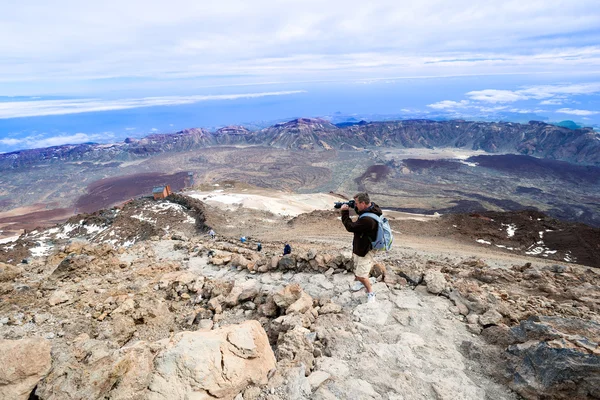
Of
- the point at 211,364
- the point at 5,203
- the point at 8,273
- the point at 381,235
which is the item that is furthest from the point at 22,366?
the point at 5,203

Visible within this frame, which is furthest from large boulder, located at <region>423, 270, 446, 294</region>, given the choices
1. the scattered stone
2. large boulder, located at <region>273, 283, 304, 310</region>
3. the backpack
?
the scattered stone

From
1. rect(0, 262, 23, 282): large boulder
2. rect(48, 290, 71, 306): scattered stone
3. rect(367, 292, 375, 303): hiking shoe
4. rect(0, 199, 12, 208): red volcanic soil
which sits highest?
rect(367, 292, 375, 303): hiking shoe

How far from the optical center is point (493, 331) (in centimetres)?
433

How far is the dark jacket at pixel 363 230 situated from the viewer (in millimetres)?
5065

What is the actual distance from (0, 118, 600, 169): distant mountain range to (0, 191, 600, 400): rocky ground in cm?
11007

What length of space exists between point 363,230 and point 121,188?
277 feet

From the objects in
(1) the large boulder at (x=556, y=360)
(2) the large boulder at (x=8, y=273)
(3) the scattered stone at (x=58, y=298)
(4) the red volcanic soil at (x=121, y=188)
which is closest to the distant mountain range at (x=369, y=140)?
(4) the red volcanic soil at (x=121, y=188)

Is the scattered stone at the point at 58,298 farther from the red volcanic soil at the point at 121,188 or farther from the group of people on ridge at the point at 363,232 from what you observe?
the red volcanic soil at the point at 121,188

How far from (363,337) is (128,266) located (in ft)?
24.6

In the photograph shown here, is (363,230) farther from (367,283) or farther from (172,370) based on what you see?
(172,370)

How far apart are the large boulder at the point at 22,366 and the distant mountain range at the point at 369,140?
374ft

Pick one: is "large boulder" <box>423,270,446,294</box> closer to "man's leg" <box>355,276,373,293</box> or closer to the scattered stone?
"man's leg" <box>355,276,373,293</box>

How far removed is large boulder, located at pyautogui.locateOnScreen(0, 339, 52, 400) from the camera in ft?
11.0

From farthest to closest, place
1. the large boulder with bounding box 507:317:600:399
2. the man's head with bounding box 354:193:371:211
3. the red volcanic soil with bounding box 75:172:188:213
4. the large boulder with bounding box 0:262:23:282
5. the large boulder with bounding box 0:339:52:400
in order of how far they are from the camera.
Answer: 1. the red volcanic soil with bounding box 75:172:188:213
2. the large boulder with bounding box 0:262:23:282
3. the man's head with bounding box 354:193:371:211
4. the large boulder with bounding box 0:339:52:400
5. the large boulder with bounding box 507:317:600:399
